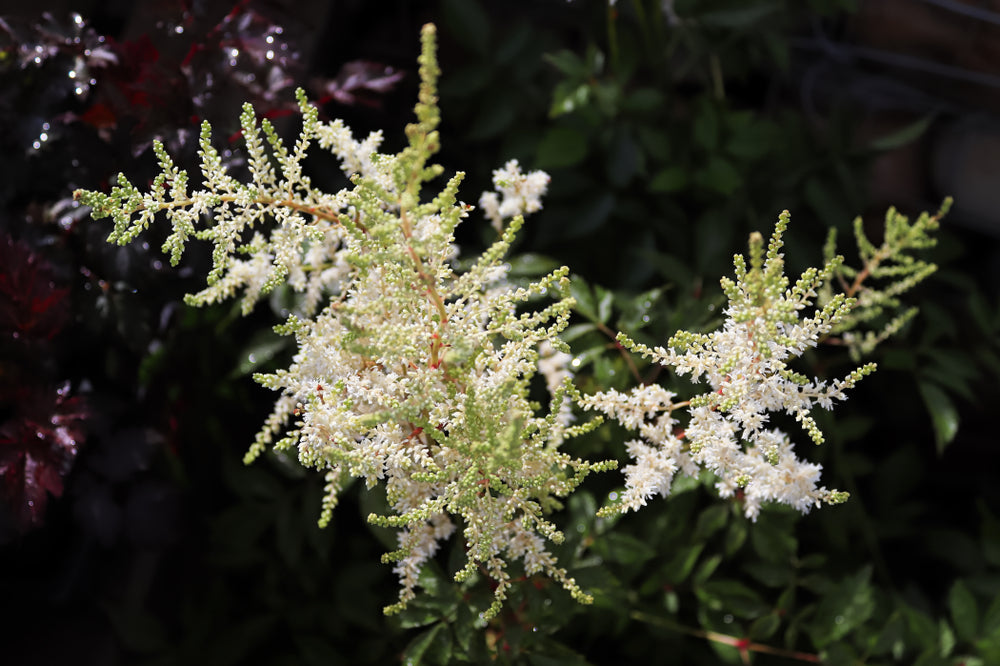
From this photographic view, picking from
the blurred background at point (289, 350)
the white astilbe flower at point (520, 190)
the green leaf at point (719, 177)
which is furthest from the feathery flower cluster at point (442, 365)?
the green leaf at point (719, 177)

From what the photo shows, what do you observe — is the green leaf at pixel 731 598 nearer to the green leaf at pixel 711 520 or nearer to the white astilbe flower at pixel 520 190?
the green leaf at pixel 711 520

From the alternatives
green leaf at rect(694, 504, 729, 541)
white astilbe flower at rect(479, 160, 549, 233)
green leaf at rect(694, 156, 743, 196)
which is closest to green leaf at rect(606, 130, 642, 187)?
green leaf at rect(694, 156, 743, 196)

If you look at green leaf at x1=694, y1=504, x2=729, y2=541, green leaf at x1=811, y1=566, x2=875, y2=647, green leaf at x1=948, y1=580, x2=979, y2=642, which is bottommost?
green leaf at x1=948, y1=580, x2=979, y2=642

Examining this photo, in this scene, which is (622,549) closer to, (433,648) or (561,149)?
(433,648)

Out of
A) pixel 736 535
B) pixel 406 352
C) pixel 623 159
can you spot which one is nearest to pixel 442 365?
pixel 406 352

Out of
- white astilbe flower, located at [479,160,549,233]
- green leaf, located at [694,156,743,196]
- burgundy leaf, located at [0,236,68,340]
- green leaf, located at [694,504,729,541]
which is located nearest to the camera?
white astilbe flower, located at [479,160,549,233]

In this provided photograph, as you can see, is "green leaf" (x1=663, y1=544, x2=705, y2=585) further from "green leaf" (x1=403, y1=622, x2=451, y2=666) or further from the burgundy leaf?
the burgundy leaf

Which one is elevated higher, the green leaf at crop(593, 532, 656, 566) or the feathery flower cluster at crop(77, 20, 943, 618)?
the feathery flower cluster at crop(77, 20, 943, 618)
